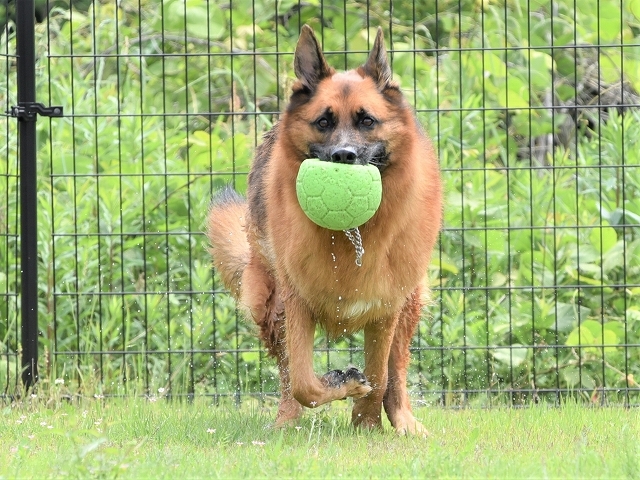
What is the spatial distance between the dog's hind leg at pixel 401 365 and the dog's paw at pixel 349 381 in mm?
439

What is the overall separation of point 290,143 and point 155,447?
4.52 feet

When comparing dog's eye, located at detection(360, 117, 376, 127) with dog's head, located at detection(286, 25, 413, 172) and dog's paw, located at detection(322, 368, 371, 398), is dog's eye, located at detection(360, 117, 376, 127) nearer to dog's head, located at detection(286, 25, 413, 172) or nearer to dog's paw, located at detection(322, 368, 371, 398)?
dog's head, located at detection(286, 25, 413, 172)

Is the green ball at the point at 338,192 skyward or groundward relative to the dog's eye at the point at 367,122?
groundward

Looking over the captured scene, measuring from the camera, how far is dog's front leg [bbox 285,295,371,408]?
14.6 ft

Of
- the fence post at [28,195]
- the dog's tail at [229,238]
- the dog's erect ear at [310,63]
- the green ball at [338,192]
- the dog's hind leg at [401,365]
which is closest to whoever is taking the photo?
the green ball at [338,192]

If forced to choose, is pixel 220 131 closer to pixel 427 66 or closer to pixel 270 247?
pixel 427 66

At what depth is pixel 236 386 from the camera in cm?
613

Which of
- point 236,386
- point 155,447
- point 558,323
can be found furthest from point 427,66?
point 155,447

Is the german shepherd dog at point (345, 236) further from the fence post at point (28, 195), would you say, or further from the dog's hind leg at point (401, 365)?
the fence post at point (28, 195)

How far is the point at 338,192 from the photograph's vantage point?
3.99 m

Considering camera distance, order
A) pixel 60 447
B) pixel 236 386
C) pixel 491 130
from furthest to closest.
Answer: pixel 491 130 < pixel 236 386 < pixel 60 447

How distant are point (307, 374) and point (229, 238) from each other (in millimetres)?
1317

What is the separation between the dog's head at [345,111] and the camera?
4.16m

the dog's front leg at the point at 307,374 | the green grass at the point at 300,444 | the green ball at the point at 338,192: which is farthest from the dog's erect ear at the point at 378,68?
the green grass at the point at 300,444
